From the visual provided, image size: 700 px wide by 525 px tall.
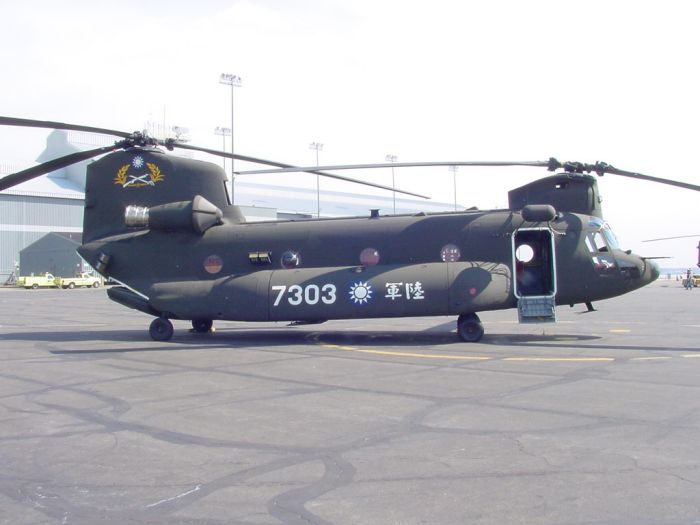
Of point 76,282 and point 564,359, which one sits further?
point 76,282

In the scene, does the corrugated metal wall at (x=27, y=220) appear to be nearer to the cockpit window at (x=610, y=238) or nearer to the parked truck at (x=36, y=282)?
the parked truck at (x=36, y=282)

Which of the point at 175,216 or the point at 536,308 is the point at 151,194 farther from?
the point at 536,308

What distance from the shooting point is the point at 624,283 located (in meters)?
16.2

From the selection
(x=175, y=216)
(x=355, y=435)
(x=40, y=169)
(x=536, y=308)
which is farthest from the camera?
(x=175, y=216)

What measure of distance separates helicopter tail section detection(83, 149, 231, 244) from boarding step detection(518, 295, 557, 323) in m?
7.93

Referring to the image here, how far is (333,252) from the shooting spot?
17.2 meters

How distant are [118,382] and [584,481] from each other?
25.9 ft

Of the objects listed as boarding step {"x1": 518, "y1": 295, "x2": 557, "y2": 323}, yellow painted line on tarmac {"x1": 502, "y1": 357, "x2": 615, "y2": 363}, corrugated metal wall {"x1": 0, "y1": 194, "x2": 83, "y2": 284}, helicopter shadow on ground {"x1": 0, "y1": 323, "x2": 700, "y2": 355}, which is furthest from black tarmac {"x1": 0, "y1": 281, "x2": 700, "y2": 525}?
corrugated metal wall {"x1": 0, "y1": 194, "x2": 83, "y2": 284}

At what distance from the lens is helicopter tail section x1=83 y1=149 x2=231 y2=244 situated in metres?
17.9

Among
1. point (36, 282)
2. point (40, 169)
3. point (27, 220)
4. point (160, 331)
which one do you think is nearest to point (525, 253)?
point (160, 331)

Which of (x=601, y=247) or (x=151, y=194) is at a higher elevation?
(x=151, y=194)

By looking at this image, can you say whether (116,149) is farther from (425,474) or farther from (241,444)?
(425,474)

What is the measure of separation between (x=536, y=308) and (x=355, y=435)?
29.9ft

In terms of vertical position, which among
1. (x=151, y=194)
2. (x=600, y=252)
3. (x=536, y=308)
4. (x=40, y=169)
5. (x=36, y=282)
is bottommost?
(x=536, y=308)
